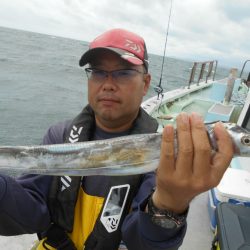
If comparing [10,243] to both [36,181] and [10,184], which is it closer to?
[36,181]

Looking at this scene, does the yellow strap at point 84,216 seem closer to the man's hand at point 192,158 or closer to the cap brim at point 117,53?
the man's hand at point 192,158

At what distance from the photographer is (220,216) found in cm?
249

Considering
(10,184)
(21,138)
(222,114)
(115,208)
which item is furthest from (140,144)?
(21,138)

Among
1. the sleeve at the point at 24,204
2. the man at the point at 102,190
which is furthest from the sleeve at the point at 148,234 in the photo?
the sleeve at the point at 24,204

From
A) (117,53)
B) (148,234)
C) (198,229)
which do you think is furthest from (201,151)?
(198,229)

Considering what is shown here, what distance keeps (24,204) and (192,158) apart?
1.22m

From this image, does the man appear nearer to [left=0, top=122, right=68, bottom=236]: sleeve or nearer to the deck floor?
[left=0, top=122, right=68, bottom=236]: sleeve

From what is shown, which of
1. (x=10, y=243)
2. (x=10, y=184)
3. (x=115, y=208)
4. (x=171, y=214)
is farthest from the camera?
(x=10, y=243)

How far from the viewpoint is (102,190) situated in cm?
218

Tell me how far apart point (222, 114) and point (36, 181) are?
20.2 feet

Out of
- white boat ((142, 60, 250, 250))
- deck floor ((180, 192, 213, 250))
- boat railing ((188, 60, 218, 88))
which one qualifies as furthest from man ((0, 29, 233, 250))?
boat railing ((188, 60, 218, 88))

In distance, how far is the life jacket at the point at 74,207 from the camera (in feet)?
6.93

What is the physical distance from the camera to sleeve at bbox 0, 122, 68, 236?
198 cm

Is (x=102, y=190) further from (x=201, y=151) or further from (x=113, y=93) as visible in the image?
(x=201, y=151)
